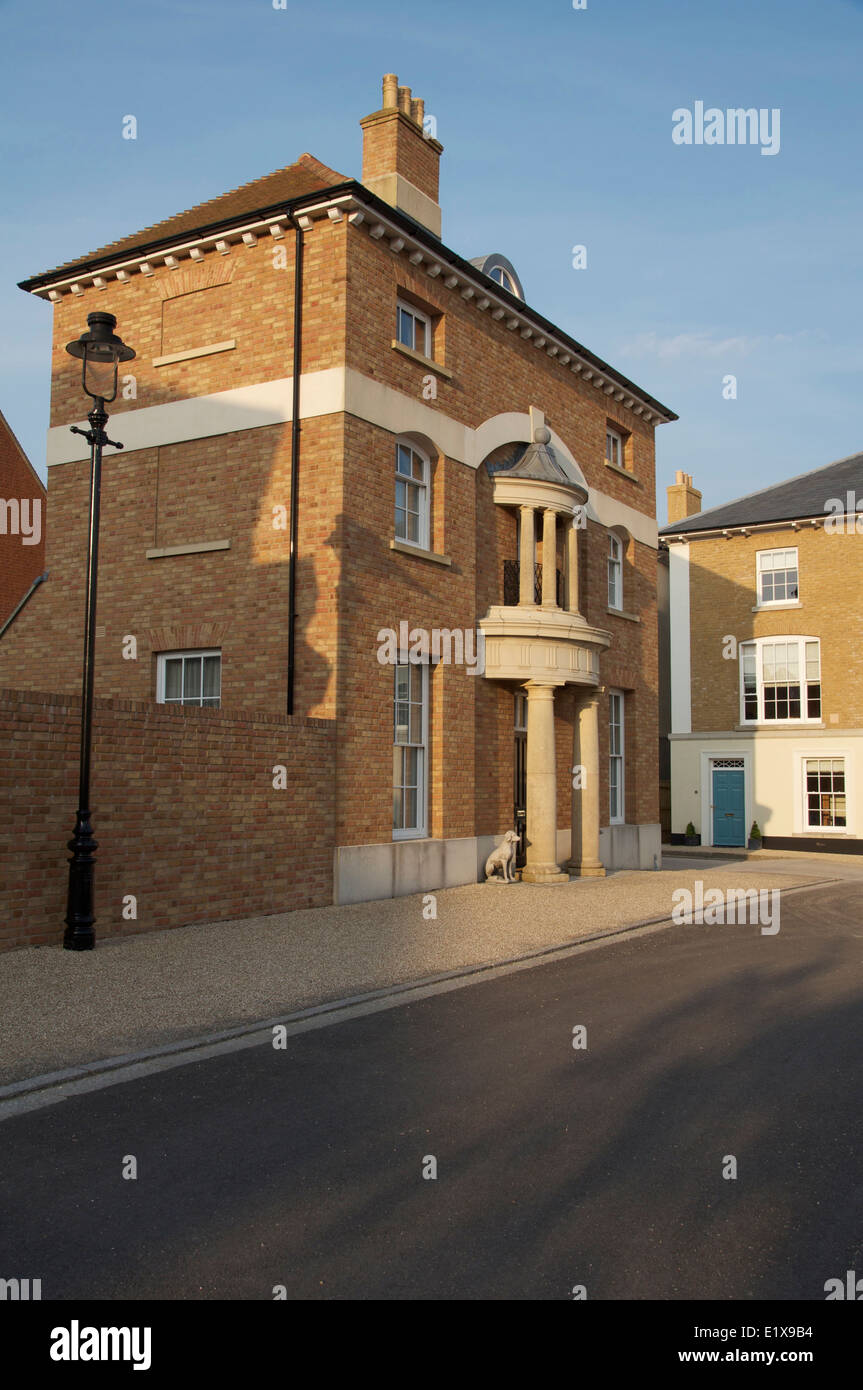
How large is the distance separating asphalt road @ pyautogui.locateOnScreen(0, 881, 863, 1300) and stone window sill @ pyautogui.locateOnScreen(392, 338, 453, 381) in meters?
10.9

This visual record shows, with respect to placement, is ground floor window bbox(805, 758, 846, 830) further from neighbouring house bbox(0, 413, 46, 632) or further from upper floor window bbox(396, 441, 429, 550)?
neighbouring house bbox(0, 413, 46, 632)

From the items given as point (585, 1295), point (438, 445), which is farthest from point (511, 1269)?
point (438, 445)

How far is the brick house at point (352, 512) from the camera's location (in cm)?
1485

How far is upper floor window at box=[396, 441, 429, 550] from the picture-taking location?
635 inches

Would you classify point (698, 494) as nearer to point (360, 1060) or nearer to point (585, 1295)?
point (360, 1060)

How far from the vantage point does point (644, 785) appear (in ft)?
76.9

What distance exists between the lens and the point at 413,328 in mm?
16891

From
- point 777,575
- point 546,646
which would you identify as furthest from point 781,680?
point 546,646

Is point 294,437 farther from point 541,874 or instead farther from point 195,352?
point 541,874

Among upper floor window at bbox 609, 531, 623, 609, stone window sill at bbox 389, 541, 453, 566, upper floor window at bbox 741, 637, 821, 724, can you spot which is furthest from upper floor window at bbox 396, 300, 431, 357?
upper floor window at bbox 741, 637, 821, 724

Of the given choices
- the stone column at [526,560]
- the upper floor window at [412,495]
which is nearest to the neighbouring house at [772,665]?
the stone column at [526,560]

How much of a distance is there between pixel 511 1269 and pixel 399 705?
12289mm

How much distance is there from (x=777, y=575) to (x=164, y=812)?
974 inches

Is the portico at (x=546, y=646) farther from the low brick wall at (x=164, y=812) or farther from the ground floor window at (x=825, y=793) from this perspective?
the ground floor window at (x=825, y=793)
